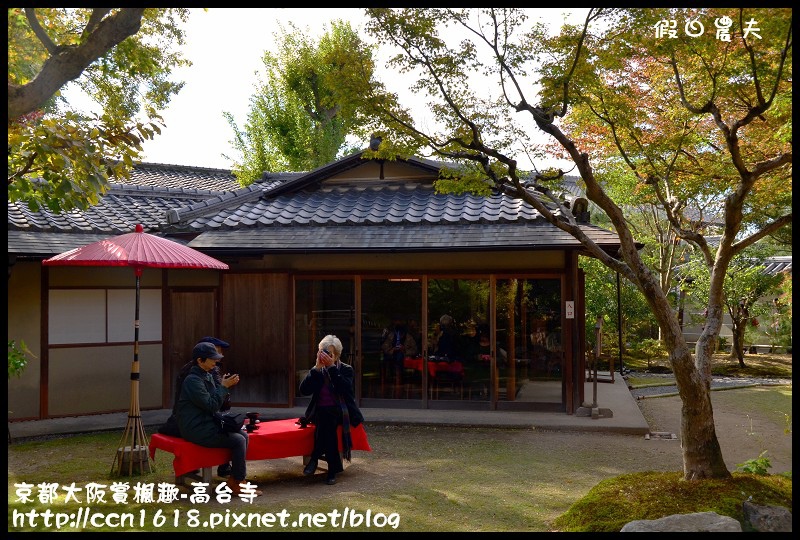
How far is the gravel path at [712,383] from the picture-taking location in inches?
551

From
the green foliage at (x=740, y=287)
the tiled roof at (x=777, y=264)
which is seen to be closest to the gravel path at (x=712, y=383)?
the green foliage at (x=740, y=287)

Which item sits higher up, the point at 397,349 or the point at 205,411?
the point at 397,349

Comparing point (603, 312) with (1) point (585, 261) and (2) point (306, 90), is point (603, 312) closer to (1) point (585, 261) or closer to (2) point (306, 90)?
(1) point (585, 261)

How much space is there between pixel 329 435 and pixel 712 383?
454 inches

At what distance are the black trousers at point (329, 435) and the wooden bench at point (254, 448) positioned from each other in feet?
0.39

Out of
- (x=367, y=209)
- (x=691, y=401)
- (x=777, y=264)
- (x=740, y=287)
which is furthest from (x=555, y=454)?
(x=777, y=264)

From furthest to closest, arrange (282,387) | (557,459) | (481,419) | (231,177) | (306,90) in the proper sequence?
(306,90) → (231,177) → (282,387) → (481,419) → (557,459)

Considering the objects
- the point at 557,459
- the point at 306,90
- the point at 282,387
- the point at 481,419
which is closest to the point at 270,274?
the point at 282,387

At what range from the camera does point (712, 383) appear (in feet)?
52.2

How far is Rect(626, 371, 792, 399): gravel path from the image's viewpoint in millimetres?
13988

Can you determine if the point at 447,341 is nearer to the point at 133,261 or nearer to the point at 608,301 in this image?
the point at 133,261

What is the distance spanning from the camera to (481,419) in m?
10.5

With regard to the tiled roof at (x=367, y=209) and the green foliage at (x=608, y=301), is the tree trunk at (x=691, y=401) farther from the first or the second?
the green foliage at (x=608, y=301)
